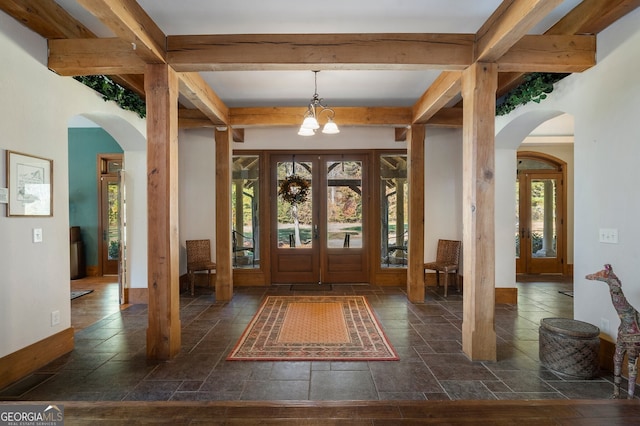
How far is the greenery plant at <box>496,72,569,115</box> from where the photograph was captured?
335 cm

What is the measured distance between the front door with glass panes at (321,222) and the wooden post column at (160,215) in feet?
10.4

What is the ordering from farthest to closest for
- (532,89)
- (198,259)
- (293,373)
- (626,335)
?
(198,259) < (532,89) < (293,373) < (626,335)

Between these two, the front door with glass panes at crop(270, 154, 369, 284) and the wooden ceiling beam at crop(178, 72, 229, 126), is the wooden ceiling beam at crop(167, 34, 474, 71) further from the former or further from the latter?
the front door with glass panes at crop(270, 154, 369, 284)

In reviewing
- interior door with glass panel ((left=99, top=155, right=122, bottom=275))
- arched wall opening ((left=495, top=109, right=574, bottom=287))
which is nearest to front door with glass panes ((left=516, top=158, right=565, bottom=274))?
arched wall opening ((left=495, top=109, right=574, bottom=287))

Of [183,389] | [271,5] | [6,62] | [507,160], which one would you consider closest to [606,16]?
[507,160]

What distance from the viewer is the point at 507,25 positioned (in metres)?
2.44

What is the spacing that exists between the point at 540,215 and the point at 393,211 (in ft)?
11.7

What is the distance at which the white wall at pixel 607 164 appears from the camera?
2580 mm

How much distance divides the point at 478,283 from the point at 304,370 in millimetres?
1738

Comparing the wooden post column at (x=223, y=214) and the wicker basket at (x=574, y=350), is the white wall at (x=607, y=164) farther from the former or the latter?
the wooden post column at (x=223, y=214)

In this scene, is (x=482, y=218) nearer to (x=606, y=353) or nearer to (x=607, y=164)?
(x=607, y=164)

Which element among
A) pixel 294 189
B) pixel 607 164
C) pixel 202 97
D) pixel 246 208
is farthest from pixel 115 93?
pixel 607 164

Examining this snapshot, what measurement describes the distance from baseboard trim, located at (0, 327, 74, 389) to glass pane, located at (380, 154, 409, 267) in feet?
15.5

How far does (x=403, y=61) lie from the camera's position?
2.95m
